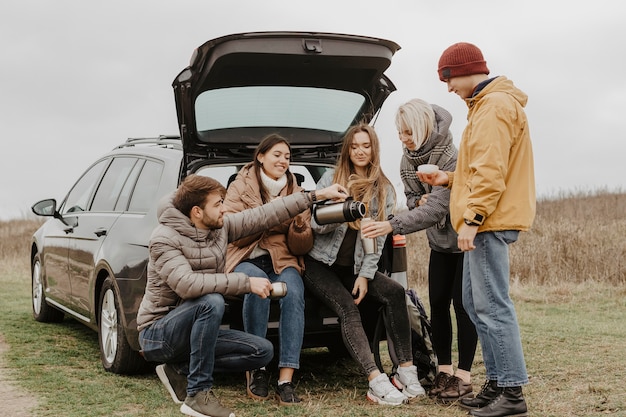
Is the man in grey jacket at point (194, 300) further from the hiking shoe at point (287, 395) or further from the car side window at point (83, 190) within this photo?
the car side window at point (83, 190)

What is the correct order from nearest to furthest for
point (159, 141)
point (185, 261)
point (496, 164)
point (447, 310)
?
point (496, 164) < point (185, 261) < point (447, 310) < point (159, 141)

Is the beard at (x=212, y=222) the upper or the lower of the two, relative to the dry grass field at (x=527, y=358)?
upper

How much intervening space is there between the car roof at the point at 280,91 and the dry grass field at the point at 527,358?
62.8 inches

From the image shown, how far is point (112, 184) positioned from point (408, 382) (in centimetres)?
287

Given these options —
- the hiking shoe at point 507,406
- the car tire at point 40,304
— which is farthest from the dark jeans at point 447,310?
the car tire at point 40,304

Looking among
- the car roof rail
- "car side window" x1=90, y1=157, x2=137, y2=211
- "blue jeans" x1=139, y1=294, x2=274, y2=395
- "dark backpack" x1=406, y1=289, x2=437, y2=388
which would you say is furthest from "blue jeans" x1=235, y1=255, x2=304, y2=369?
"car side window" x1=90, y1=157, x2=137, y2=211

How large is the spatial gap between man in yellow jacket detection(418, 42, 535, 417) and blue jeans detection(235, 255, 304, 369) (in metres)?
1.01

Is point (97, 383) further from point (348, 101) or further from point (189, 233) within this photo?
point (348, 101)

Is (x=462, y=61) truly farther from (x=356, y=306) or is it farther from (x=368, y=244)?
(x=356, y=306)

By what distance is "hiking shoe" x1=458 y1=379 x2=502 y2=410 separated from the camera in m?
4.18

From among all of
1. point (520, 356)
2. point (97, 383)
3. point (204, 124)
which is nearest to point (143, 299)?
point (97, 383)

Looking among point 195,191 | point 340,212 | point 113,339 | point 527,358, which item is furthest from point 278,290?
point 527,358

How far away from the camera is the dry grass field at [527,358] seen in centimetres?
434

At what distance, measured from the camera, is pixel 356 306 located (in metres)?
4.57
